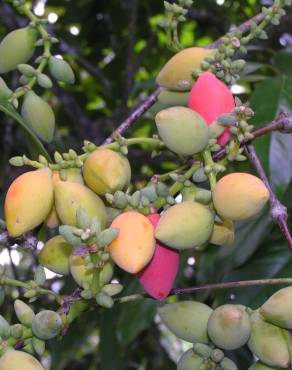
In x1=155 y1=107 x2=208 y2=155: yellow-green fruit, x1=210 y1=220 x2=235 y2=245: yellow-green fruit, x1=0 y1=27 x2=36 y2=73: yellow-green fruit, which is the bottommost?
x1=210 y1=220 x2=235 y2=245: yellow-green fruit

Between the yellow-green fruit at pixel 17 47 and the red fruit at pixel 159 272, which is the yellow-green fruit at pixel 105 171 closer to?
the red fruit at pixel 159 272

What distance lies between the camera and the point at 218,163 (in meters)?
0.82

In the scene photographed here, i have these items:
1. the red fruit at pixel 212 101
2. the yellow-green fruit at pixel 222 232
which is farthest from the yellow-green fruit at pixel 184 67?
the yellow-green fruit at pixel 222 232

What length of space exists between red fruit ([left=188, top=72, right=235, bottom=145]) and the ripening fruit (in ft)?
0.48

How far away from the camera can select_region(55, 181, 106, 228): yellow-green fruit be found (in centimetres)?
74

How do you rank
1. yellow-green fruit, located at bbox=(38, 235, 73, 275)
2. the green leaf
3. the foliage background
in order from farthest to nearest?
the foliage background
the green leaf
yellow-green fruit, located at bbox=(38, 235, 73, 275)

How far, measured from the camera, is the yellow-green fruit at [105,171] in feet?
2.46

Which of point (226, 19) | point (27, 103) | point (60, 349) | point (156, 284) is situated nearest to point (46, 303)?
point (60, 349)

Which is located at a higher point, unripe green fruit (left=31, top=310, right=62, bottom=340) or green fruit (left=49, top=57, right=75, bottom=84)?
green fruit (left=49, top=57, right=75, bottom=84)

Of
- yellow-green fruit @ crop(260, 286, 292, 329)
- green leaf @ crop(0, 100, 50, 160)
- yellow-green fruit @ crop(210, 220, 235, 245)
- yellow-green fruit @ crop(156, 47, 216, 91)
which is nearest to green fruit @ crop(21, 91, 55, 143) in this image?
green leaf @ crop(0, 100, 50, 160)

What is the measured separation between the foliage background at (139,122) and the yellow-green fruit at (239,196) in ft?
1.42

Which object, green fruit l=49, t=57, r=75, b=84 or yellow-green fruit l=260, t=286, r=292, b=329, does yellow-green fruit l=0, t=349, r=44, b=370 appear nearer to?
yellow-green fruit l=260, t=286, r=292, b=329

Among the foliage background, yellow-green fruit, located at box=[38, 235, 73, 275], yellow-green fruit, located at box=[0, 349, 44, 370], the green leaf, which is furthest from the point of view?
the foliage background

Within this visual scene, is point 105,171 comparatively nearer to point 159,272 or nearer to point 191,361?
point 159,272
